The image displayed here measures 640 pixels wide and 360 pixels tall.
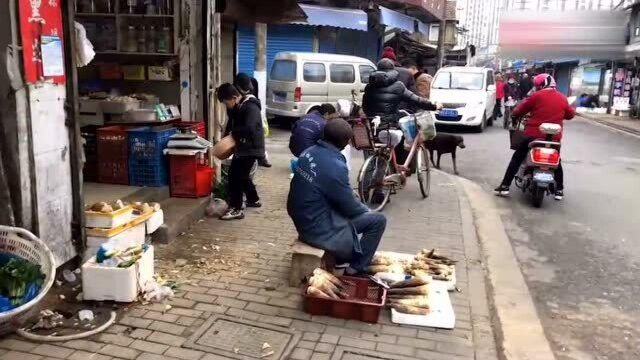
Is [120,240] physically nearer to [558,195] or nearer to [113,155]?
[113,155]

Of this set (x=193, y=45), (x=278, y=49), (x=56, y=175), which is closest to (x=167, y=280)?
(x=56, y=175)

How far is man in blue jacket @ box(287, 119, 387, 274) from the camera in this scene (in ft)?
14.1

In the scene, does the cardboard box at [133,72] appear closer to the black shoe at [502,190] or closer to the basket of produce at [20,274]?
the basket of produce at [20,274]

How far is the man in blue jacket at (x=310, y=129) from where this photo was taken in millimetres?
6395

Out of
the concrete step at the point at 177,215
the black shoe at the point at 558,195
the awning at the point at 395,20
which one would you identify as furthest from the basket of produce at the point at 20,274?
the awning at the point at 395,20

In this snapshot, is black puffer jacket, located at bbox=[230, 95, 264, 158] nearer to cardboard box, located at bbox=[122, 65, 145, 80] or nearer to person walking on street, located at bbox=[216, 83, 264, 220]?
person walking on street, located at bbox=[216, 83, 264, 220]

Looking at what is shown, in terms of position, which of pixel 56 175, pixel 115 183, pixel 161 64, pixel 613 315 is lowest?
pixel 613 315

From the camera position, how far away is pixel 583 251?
6262 millimetres

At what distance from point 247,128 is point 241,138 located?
0.48 feet

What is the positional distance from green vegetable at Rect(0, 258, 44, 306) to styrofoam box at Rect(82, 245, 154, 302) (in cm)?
46

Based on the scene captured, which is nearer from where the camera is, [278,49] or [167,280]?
[167,280]

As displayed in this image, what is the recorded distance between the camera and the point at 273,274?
4844mm

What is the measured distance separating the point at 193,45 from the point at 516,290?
4.74 m

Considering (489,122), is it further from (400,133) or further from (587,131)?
(400,133)
